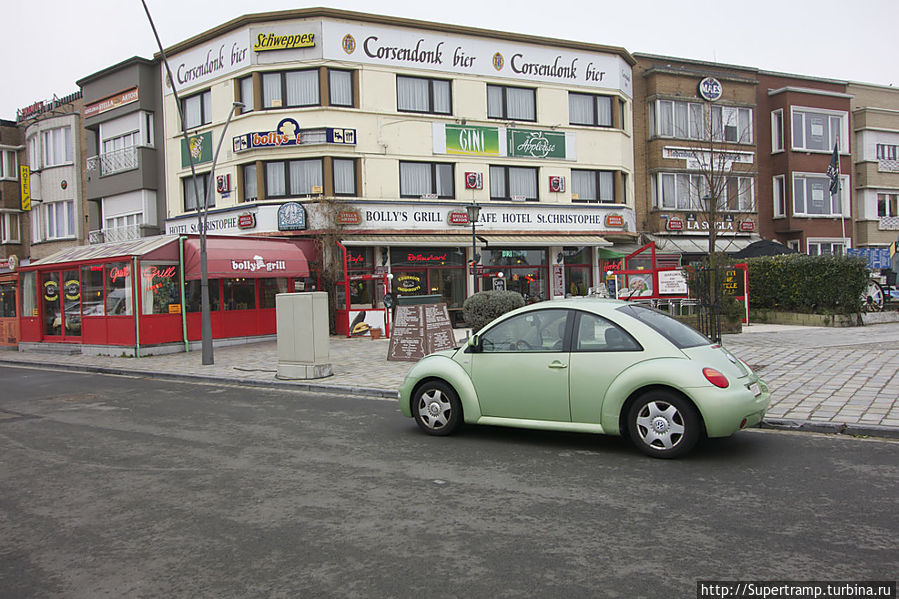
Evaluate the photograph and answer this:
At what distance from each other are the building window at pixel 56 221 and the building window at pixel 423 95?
63.1 ft

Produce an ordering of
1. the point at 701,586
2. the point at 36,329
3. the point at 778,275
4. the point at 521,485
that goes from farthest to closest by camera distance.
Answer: the point at 36,329, the point at 778,275, the point at 521,485, the point at 701,586

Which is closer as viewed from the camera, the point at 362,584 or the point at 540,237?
the point at 362,584

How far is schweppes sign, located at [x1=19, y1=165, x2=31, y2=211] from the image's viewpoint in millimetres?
35094

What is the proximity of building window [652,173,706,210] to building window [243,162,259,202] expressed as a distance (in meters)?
17.6

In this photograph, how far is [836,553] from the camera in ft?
12.6

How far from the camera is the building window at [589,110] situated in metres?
28.4

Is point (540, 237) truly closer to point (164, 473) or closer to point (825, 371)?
point (825, 371)

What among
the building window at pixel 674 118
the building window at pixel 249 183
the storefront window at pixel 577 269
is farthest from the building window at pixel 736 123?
the building window at pixel 249 183

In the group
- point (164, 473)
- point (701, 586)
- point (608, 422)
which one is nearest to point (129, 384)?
point (164, 473)

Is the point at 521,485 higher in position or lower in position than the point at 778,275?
lower

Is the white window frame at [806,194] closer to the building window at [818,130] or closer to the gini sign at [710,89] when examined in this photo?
the building window at [818,130]

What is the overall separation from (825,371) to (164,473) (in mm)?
9488

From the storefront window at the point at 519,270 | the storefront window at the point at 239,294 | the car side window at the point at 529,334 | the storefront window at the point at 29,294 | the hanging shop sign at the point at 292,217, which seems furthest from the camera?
the storefront window at the point at 519,270

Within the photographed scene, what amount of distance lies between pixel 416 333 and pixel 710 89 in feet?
76.8
